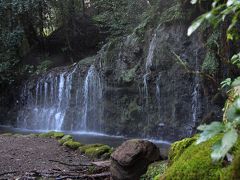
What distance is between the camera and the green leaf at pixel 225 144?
988 mm

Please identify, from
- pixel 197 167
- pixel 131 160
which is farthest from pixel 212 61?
pixel 197 167

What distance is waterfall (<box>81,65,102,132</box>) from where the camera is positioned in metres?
15.7

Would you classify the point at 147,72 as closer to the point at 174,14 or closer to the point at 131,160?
the point at 174,14

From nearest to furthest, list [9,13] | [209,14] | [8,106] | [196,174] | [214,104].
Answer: [209,14] → [196,174] → [214,104] → [8,106] → [9,13]

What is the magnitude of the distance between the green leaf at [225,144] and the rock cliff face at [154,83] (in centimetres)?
1075

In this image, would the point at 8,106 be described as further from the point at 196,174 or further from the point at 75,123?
the point at 196,174

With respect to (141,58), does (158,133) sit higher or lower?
lower

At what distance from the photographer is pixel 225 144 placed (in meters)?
0.99

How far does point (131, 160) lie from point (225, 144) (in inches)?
181

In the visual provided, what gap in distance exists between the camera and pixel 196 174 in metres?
2.37

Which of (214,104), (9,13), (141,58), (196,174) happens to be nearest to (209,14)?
(196,174)

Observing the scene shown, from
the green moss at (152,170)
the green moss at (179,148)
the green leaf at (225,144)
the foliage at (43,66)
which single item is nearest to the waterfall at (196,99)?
the green moss at (152,170)

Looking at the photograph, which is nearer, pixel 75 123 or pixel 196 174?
pixel 196 174

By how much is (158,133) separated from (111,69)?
3472mm
